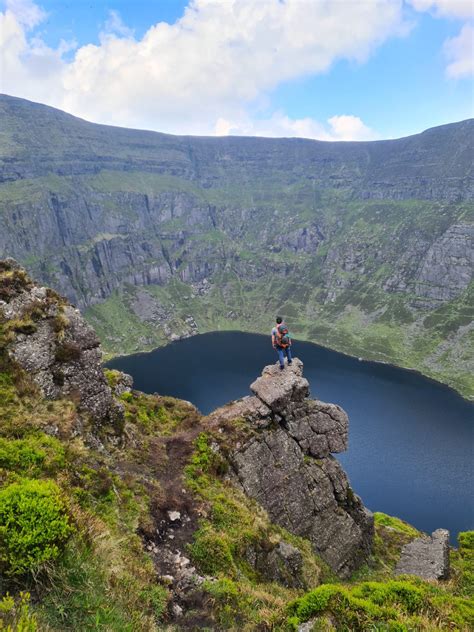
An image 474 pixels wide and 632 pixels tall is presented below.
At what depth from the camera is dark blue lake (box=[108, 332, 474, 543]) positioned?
92938 mm

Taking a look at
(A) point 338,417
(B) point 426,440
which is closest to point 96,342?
(A) point 338,417

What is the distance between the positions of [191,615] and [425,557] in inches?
1224

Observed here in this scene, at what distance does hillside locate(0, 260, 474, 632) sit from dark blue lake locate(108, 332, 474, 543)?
2521 inches

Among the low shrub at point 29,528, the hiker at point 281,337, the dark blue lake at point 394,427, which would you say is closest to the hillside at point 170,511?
the low shrub at point 29,528

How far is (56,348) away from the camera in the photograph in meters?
20.9

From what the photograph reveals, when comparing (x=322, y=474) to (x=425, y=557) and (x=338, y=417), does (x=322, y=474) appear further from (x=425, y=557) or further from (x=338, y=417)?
(x=425, y=557)

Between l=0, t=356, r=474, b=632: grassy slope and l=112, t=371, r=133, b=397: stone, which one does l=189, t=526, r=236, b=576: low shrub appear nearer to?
l=0, t=356, r=474, b=632: grassy slope

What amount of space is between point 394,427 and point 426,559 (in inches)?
4140

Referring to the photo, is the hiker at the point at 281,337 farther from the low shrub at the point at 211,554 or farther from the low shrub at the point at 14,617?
the low shrub at the point at 14,617

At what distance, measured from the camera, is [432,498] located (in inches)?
3681

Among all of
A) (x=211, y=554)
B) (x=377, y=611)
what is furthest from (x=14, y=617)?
(x=211, y=554)

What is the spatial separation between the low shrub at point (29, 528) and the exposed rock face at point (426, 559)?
31691 millimetres

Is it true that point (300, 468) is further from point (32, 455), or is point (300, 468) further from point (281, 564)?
point (32, 455)

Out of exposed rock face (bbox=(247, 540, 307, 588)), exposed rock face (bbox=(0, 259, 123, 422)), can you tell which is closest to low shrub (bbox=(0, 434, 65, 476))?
exposed rock face (bbox=(0, 259, 123, 422))
